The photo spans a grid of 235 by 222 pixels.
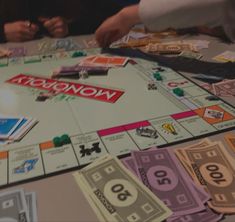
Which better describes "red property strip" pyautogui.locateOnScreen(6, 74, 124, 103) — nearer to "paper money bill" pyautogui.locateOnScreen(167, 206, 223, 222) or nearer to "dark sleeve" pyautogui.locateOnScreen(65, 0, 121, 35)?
"paper money bill" pyautogui.locateOnScreen(167, 206, 223, 222)

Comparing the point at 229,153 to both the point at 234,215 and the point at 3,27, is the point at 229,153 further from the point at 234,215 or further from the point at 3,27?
the point at 3,27

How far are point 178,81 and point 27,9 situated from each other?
0.79m

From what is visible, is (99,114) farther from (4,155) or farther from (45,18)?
(45,18)

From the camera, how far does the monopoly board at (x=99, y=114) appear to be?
1.92 ft

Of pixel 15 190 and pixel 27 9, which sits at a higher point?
pixel 27 9

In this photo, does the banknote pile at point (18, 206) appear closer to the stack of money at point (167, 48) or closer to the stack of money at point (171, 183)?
the stack of money at point (171, 183)

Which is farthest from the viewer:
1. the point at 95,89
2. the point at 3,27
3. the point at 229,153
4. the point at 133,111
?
the point at 3,27

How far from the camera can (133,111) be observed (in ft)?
2.36

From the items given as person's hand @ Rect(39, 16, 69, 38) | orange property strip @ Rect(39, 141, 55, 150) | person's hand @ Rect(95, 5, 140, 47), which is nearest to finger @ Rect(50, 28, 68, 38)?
person's hand @ Rect(39, 16, 69, 38)

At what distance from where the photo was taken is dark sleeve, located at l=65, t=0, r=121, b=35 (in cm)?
133

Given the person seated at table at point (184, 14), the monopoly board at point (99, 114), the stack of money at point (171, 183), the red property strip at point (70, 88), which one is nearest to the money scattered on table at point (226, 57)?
the person seated at table at point (184, 14)

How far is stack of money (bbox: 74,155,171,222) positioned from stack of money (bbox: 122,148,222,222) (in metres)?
0.01

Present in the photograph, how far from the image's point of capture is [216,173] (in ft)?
1.77

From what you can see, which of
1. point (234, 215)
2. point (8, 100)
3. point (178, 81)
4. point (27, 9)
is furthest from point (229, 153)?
point (27, 9)
